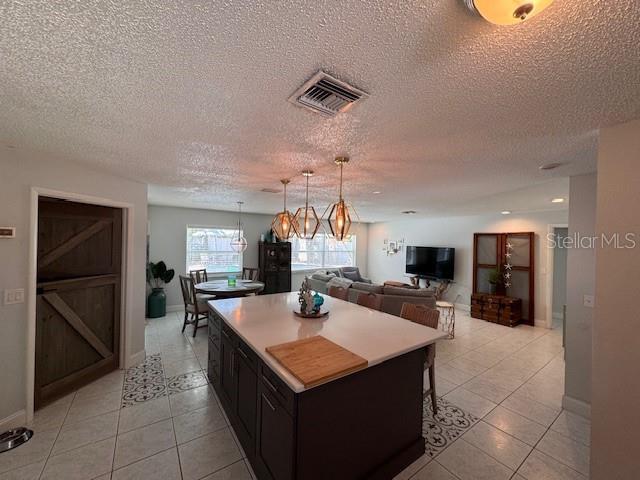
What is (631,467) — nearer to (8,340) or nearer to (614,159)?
(614,159)

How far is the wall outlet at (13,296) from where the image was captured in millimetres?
2199

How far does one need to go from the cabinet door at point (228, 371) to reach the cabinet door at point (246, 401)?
123 mm

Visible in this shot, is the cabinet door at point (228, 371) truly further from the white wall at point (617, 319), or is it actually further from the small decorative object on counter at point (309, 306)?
the white wall at point (617, 319)

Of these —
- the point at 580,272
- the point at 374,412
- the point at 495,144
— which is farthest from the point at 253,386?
the point at 580,272

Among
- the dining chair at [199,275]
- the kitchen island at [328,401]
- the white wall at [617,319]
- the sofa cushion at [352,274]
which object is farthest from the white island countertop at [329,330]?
the sofa cushion at [352,274]

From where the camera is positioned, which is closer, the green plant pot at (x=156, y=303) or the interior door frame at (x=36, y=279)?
the interior door frame at (x=36, y=279)

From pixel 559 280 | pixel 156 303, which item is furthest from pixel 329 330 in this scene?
pixel 559 280

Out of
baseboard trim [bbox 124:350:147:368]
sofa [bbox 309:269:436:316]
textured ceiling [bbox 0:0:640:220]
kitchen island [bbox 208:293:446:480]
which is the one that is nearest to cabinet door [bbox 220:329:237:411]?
kitchen island [bbox 208:293:446:480]

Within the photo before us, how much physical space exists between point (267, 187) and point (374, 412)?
9.44 feet

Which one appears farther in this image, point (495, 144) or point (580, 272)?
point (580, 272)

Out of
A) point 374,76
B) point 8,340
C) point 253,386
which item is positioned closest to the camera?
point 374,76

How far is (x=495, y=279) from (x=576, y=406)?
11.6 feet

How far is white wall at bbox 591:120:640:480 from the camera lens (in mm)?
1552

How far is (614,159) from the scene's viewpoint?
163cm
